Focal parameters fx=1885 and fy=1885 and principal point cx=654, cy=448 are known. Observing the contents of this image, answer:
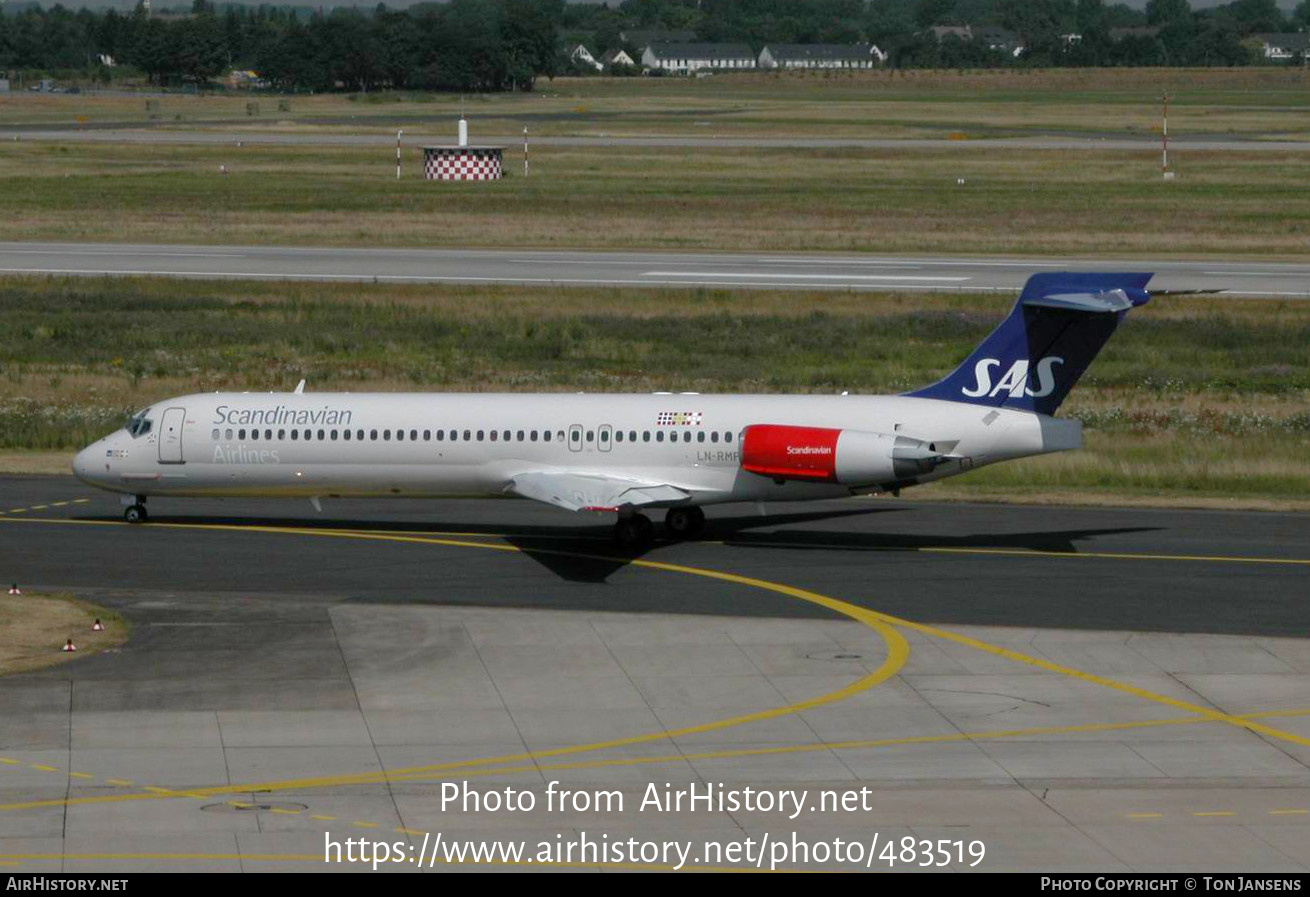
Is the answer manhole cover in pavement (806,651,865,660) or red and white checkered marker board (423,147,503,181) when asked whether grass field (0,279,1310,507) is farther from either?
red and white checkered marker board (423,147,503,181)

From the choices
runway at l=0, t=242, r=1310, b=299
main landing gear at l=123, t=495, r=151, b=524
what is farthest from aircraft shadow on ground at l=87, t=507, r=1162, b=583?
runway at l=0, t=242, r=1310, b=299

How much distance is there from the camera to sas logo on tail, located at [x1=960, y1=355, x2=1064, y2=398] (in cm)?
3644

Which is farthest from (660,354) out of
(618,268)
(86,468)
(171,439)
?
(86,468)

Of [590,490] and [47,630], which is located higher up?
[590,490]

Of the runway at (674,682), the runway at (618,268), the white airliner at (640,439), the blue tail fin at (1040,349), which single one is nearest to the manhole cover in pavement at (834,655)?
the runway at (674,682)

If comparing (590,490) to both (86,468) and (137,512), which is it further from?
(86,468)

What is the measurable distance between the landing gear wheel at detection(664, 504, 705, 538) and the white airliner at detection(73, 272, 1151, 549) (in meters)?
0.05

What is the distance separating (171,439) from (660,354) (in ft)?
84.1

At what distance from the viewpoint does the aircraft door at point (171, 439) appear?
128 ft

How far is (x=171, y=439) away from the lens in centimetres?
3909

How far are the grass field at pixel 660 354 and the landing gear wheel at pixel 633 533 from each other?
9.44 meters

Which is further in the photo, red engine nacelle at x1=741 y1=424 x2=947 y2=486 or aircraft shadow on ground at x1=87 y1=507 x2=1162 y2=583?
aircraft shadow on ground at x1=87 y1=507 x2=1162 y2=583
